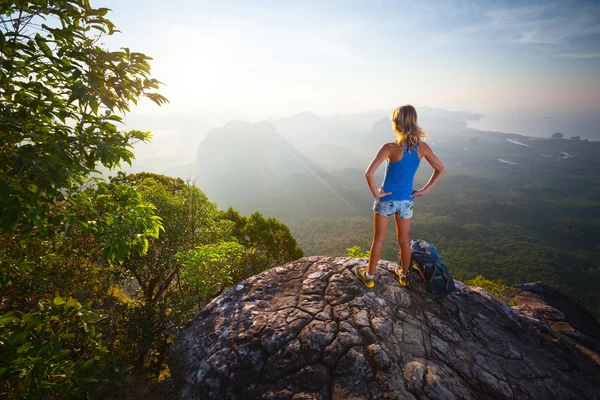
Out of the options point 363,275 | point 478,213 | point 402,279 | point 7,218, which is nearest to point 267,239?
point 363,275

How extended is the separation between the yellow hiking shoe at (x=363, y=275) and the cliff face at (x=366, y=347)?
0.16 m

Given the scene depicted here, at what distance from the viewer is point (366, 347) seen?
14.0 feet

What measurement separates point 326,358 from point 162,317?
6848 mm

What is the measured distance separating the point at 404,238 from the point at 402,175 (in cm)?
138

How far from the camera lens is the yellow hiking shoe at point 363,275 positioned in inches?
208

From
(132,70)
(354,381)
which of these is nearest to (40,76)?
(132,70)

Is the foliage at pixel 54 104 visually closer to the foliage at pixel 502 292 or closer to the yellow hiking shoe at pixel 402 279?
the yellow hiking shoe at pixel 402 279

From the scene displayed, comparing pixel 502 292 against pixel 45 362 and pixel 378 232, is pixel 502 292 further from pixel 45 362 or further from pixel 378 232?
pixel 45 362

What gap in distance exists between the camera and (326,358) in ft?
13.7

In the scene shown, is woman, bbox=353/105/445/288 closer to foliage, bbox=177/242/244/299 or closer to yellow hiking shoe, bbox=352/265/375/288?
yellow hiking shoe, bbox=352/265/375/288

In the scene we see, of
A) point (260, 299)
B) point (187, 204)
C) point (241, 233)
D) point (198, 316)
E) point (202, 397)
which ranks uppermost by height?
point (187, 204)

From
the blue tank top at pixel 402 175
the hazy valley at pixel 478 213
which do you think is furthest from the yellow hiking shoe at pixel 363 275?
the hazy valley at pixel 478 213

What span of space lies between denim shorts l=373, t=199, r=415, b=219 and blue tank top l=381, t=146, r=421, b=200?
80mm

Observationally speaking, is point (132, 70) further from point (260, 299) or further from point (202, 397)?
point (202, 397)
